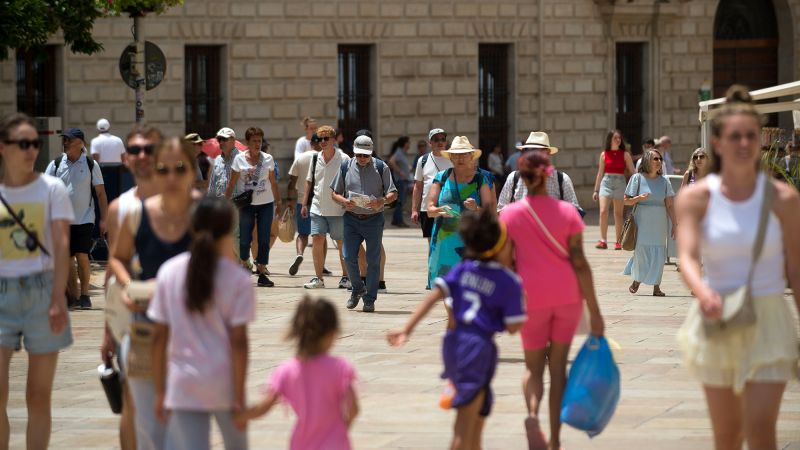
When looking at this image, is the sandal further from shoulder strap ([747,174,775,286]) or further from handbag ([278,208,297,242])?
handbag ([278,208,297,242])

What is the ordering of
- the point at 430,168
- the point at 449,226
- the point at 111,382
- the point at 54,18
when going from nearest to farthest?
the point at 111,382
the point at 449,226
the point at 430,168
the point at 54,18

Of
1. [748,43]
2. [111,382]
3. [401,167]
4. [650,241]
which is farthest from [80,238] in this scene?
[748,43]

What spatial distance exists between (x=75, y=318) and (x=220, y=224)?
352 inches

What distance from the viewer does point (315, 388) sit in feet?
19.9

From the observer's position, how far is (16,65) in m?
27.5

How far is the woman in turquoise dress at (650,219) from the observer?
55.4 ft

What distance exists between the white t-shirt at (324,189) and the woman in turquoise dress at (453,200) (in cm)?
444

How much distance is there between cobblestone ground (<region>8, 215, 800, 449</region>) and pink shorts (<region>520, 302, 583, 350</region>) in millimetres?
682

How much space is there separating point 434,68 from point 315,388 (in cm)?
2691

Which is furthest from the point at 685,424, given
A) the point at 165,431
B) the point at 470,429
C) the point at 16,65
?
the point at 16,65

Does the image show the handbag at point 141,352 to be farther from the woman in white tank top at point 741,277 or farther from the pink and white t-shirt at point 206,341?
the woman in white tank top at point 741,277

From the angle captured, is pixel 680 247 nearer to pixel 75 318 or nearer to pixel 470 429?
pixel 470 429

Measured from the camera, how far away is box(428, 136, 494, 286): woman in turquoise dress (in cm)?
1211

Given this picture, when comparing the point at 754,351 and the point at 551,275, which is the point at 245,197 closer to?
the point at 551,275
